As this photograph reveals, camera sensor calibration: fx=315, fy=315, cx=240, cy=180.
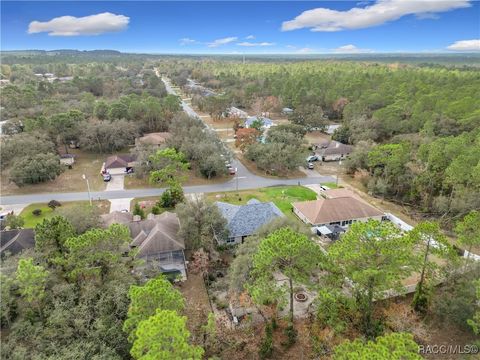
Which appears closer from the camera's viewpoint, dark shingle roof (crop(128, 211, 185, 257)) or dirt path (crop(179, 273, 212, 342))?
dirt path (crop(179, 273, 212, 342))

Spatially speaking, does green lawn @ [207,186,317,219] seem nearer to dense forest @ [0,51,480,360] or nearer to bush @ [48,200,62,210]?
dense forest @ [0,51,480,360]

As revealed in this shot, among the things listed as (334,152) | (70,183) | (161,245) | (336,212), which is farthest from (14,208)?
(334,152)

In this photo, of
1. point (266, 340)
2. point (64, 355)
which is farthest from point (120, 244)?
point (266, 340)

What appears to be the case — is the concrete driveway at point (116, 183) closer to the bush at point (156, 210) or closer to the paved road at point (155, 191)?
the paved road at point (155, 191)

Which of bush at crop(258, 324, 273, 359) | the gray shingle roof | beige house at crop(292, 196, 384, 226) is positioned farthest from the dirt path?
beige house at crop(292, 196, 384, 226)

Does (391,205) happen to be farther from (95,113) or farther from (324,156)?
(95,113)

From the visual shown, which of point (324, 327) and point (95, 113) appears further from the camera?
point (95, 113)

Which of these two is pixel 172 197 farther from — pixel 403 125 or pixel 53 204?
pixel 403 125

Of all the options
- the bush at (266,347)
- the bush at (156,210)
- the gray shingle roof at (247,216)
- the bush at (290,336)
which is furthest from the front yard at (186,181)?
the bush at (266,347)
